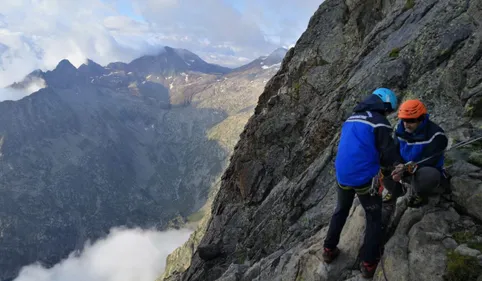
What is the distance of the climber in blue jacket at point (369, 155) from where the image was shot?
10875mm

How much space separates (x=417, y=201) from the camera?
39.2 feet

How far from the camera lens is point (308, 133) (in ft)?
102

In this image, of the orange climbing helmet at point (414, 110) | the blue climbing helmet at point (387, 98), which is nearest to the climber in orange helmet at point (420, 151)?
the orange climbing helmet at point (414, 110)

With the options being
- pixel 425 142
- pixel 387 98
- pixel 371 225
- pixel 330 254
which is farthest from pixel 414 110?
pixel 330 254

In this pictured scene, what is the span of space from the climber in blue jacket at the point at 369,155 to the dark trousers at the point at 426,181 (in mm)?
942

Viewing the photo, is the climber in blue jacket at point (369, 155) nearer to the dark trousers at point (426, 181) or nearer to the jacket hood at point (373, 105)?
the jacket hood at point (373, 105)

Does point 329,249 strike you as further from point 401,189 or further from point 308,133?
point 308,133

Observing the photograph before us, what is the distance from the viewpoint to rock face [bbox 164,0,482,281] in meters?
11.4

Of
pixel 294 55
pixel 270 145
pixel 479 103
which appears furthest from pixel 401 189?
pixel 294 55

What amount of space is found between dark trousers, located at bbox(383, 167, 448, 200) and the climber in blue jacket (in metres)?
0.94

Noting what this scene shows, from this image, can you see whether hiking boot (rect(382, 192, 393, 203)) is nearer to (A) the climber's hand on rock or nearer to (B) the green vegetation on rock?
(A) the climber's hand on rock

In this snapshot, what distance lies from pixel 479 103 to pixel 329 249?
30.0 feet

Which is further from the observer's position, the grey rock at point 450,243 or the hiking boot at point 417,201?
the hiking boot at point 417,201


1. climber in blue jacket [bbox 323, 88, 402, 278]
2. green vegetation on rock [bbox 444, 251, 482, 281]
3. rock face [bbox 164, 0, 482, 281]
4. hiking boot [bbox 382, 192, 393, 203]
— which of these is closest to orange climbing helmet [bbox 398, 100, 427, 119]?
climber in blue jacket [bbox 323, 88, 402, 278]
